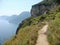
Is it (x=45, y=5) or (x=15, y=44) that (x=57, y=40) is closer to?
(x=15, y=44)

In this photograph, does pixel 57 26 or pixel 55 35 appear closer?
pixel 55 35

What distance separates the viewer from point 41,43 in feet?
39.1

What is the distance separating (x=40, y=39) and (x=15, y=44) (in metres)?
1.70

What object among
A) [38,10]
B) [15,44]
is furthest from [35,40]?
[38,10]

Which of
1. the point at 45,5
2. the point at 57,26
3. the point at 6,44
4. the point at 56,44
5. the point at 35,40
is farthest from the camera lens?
the point at 45,5

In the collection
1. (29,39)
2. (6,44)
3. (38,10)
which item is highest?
(29,39)

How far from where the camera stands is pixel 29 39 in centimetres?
1172

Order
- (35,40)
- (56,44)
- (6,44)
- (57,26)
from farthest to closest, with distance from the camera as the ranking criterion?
1. (6,44)
2. (35,40)
3. (57,26)
4. (56,44)

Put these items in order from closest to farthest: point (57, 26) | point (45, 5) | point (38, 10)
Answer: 1. point (57, 26)
2. point (45, 5)
3. point (38, 10)

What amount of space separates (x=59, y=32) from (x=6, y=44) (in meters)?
4.88

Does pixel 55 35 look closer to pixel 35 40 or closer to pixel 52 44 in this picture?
pixel 52 44

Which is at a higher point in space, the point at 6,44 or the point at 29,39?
the point at 29,39

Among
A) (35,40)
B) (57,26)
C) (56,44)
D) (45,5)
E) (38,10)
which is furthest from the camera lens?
(38,10)

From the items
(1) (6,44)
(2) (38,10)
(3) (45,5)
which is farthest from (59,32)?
(2) (38,10)
